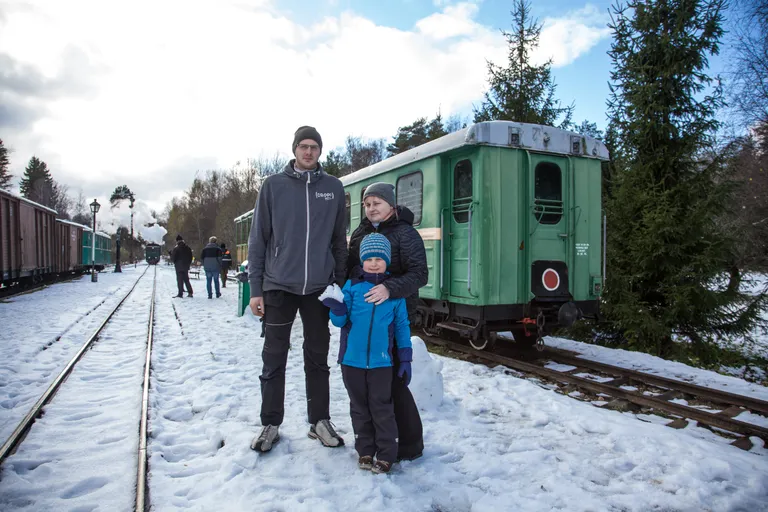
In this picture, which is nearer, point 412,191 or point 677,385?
point 677,385

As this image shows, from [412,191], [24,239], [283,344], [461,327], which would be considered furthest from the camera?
[24,239]

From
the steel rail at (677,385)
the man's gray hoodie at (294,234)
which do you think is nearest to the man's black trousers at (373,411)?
the man's gray hoodie at (294,234)

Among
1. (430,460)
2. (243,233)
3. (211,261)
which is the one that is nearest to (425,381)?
(430,460)

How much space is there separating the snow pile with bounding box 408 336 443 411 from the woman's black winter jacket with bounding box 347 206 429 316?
1.26 metres

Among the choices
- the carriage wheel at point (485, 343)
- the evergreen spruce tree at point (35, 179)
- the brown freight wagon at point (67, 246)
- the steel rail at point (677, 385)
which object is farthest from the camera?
the evergreen spruce tree at point (35, 179)

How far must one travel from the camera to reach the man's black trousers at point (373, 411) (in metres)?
2.88

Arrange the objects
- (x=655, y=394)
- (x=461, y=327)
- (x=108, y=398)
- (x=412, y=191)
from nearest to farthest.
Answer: (x=108, y=398) < (x=655, y=394) < (x=461, y=327) < (x=412, y=191)

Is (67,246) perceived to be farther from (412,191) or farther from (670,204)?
(670,204)

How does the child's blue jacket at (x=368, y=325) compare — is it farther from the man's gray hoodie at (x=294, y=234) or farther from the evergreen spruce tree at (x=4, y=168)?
the evergreen spruce tree at (x=4, y=168)

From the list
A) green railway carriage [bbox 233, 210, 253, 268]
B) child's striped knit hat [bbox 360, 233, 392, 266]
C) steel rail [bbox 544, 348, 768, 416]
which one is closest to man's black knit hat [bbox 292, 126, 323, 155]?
child's striped knit hat [bbox 360, 233, 392, 266]

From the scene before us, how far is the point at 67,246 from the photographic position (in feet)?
79.7

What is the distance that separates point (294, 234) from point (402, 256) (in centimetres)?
73

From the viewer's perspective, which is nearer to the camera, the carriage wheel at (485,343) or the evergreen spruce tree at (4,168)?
the carriage wheel at (485,343)

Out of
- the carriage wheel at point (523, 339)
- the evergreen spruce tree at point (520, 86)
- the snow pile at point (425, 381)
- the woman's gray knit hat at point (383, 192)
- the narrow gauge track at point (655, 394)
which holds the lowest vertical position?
the narrow gauge track at point (655, 394)
